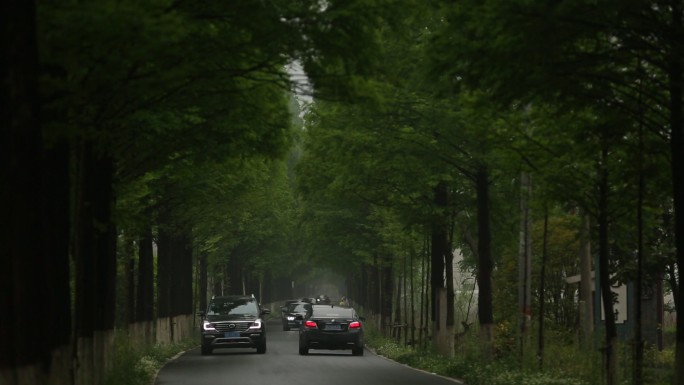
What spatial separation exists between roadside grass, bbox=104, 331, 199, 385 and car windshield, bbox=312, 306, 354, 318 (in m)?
4.78

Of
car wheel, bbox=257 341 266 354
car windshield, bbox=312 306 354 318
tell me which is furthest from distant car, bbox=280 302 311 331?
car windshield, bbox=312 306 354 318

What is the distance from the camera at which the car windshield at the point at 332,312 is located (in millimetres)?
43156

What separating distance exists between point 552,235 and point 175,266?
50.6 feet

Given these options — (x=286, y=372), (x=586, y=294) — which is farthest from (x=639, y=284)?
(x=286, y=372)

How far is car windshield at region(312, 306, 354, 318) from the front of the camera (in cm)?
4316

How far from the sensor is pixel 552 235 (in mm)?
42844

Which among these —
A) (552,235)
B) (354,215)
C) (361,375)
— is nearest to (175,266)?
(354,215)

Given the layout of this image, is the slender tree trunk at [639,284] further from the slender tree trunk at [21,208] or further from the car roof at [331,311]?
the car roof at [331,311]

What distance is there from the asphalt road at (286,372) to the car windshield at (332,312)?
7.29 feet

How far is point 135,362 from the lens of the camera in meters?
31.3

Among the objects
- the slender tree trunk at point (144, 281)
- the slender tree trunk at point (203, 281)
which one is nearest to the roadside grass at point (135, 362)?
the slender tree trunk at point (144, 281)

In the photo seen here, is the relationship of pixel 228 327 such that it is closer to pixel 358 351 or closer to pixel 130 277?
pixel 130 277

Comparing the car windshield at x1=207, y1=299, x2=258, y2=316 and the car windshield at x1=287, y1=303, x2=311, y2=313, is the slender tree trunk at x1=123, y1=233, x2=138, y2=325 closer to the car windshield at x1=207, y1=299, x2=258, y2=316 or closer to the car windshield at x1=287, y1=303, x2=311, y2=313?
the car windshield at x1=207, y1=299, x2=258, y2=316

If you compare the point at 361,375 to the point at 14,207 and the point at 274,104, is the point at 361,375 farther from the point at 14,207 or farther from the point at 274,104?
the point at 14,207
